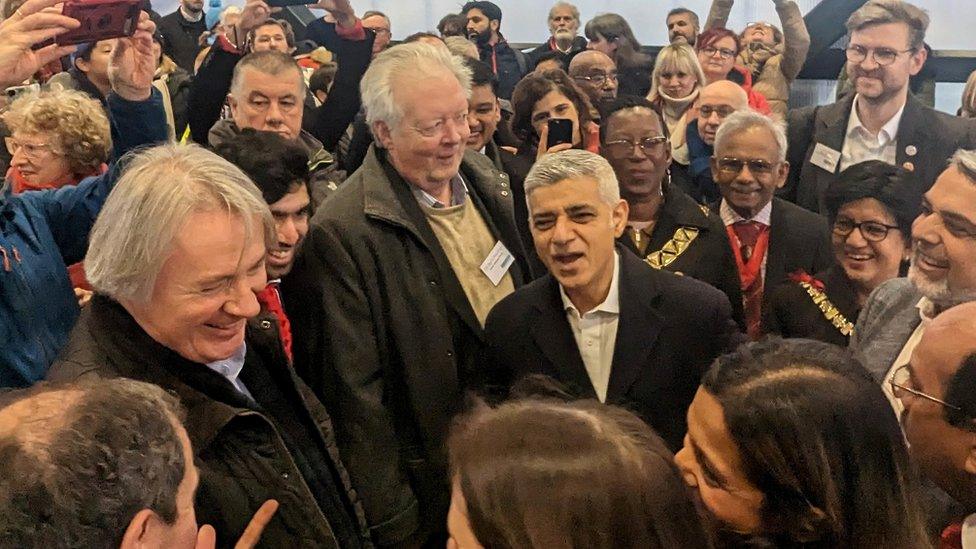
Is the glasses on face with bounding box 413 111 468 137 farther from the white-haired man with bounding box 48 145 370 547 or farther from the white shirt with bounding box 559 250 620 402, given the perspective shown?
the white-haired man with bounding box 48 145 370 547

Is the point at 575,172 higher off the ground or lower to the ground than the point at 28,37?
lower

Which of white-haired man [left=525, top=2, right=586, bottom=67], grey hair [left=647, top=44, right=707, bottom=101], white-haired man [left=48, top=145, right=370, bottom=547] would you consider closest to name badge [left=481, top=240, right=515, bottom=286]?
white-haired man [left=48, top=145, right=370, bottom=547]

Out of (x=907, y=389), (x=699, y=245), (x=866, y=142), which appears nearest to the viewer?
(x=907, y=389)

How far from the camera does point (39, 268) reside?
1.99m

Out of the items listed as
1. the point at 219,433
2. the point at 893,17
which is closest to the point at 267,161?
the point at 219,433

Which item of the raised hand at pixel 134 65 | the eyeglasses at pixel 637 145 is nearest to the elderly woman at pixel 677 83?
the eyeglasses at pixel 637 145

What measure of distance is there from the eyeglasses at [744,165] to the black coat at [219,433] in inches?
72.5

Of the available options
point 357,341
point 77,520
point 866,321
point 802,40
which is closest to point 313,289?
point 357,341

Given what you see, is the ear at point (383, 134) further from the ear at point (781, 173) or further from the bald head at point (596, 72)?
the bald head at point (596, 72)

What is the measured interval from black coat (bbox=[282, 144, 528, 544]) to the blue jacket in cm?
48

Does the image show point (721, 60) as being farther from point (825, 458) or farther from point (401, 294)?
point (825, 458)

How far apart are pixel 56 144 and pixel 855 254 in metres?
2.27

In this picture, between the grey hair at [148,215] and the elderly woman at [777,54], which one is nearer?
the grey hair at [148,215]

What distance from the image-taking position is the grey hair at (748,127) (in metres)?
2.97
